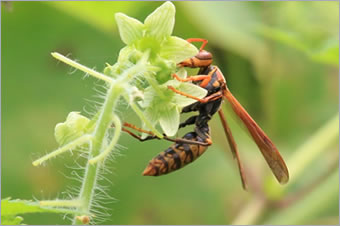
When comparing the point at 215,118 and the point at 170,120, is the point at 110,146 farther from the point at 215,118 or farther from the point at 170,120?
the point at 215,118

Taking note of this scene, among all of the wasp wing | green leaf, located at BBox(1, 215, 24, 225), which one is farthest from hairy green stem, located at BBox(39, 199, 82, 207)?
the wasp wing

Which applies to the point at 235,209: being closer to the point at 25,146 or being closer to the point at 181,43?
the point at 25,146

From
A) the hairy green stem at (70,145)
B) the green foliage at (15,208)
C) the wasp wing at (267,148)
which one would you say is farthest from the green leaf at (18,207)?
the wasp wing at (267,148)

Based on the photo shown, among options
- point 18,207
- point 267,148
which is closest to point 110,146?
point 18,207

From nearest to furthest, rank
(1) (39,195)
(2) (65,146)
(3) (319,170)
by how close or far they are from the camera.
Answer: (2) (65,146) → (1) (39,195) → (3) (319,170)

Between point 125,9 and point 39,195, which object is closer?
point 39,195

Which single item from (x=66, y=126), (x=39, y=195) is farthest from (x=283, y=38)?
(x=66, y=126)
